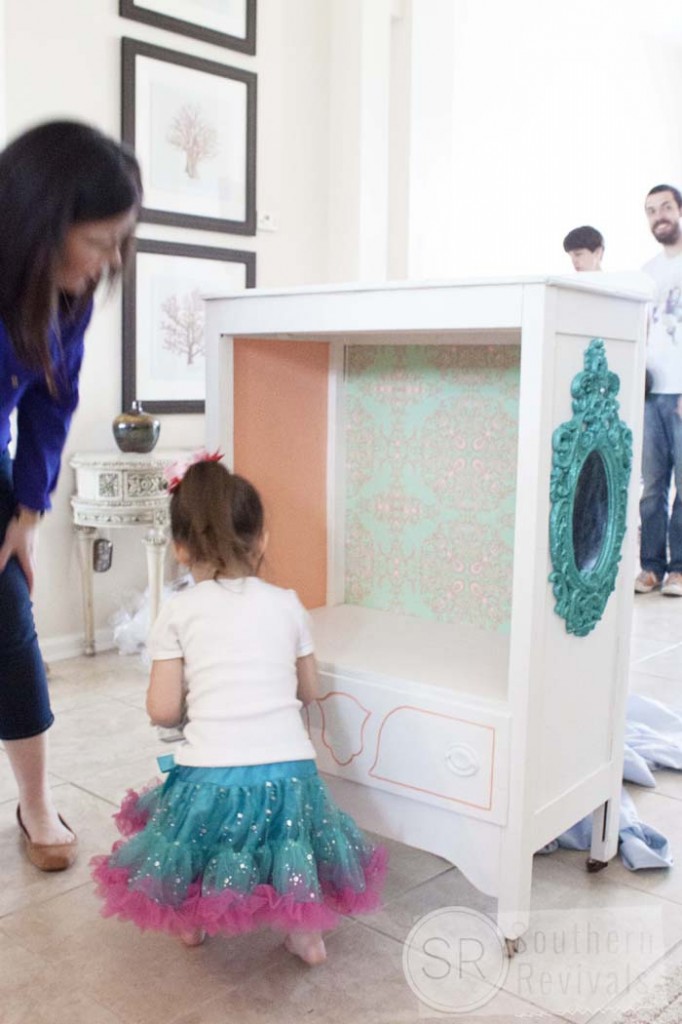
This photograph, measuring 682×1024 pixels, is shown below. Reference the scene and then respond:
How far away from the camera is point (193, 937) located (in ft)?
5.62

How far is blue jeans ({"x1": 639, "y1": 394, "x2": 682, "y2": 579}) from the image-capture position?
4516 millimetres

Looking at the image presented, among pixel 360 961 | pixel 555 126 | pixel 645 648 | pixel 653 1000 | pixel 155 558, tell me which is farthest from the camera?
pixel 555 126

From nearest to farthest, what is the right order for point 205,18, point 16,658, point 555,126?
point 16,658
point 205,18
point 555,126

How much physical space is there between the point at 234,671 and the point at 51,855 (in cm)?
60

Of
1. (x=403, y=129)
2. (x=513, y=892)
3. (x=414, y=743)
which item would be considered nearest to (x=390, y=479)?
(x=414, y=743)

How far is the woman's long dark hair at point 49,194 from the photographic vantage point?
136cm

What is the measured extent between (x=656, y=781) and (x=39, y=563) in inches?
77.0

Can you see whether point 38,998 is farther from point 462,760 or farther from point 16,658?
point 462,760

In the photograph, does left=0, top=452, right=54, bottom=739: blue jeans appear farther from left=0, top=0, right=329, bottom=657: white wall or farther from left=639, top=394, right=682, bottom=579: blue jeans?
left=639, top=394, right=682, bottom=579: blue jeans

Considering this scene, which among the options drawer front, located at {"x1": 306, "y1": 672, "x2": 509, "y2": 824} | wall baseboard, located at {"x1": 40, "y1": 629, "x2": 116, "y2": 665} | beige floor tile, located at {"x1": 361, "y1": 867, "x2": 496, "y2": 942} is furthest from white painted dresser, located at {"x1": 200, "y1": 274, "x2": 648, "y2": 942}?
wall baseboard, located at {"x1": 40, "y1": 629, "x2": 116, "y2": 665}

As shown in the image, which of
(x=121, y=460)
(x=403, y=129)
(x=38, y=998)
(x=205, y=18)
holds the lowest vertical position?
(x=38, y=998)

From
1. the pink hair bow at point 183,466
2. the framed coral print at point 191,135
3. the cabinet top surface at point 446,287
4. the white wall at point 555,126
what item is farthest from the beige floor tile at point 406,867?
the white wall at point 555,126

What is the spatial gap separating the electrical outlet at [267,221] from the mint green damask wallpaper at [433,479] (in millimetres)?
1933

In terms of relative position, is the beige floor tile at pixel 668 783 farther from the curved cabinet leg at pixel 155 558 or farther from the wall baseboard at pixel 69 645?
the wall baseboard at pixel 69 645
